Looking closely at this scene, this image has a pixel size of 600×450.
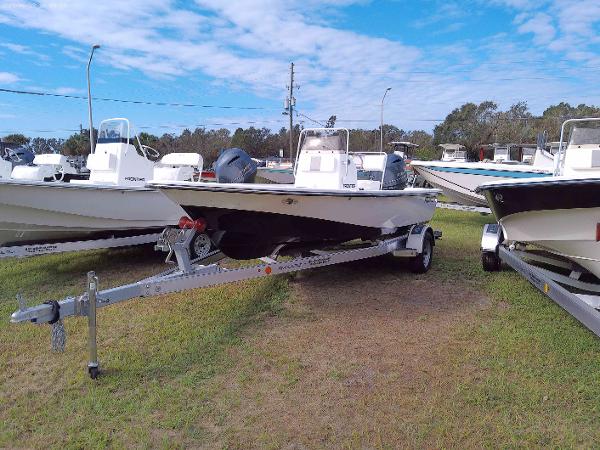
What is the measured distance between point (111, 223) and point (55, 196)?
84cm

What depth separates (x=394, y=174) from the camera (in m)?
6.81

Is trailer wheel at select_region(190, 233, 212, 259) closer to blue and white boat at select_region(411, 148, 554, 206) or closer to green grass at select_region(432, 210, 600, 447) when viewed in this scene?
green grass at select_region(432, 210, 600, 447)

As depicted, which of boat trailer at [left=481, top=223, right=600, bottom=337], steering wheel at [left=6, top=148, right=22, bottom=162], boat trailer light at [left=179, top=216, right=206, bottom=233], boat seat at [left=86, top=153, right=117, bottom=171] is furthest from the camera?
steering wheel at [left=6, top=148, right=22, bottom=162]

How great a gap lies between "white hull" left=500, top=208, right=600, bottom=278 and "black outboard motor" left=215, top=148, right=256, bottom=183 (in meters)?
2.95

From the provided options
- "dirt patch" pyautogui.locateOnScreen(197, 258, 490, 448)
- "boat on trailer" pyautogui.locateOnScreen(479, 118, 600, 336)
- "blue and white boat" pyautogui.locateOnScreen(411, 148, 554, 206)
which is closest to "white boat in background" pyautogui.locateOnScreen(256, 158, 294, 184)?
"dirt patch" pyautogui.locateOnScreen(197, 258, 490, 448)

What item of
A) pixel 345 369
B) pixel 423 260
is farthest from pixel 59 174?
pixel 345 369

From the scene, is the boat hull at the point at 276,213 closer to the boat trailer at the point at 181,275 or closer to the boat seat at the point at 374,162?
Result: the boat trailer at the point at 181,275

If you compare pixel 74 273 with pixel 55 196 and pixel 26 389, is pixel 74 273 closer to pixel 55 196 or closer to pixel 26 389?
pixel 55 196

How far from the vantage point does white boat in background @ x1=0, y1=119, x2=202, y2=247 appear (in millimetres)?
5867

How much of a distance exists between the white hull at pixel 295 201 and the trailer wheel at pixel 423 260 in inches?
32.2

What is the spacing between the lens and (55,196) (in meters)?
5.96

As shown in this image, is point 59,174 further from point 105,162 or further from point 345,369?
point 345,369

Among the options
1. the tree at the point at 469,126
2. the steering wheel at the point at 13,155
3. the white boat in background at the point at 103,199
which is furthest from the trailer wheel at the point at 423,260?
the tree at the point at 469,126

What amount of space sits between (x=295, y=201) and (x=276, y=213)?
0.73 feet
